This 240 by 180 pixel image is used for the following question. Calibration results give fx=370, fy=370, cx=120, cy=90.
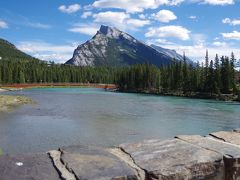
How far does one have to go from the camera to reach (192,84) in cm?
14088

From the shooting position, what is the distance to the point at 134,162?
3.55 meters

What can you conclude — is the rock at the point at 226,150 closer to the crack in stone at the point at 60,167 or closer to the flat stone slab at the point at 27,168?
the crack in stone at the point at 60,167

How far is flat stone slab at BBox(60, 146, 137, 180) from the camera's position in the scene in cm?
312

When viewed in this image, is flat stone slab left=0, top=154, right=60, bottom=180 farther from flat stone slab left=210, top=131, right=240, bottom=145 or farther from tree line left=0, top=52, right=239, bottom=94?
tree line left=0, top=52, right=239, bottom=94

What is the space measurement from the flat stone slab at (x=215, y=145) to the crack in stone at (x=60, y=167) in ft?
5.21

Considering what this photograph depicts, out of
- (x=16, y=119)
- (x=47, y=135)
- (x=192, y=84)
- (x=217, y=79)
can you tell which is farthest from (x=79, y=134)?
(x=192, y=84)

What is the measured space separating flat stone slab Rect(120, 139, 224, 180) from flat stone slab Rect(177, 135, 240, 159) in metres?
0.15

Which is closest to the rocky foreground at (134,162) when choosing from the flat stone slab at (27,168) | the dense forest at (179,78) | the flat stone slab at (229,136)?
the flat stone slab at (27,168)

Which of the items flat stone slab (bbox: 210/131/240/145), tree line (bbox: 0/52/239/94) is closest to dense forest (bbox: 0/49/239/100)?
tree line (bbox: 0/52/239/94)

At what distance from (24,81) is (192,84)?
9811 cm

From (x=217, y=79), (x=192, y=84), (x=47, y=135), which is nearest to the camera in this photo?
(x=47, y=135)

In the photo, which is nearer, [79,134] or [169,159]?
[169,159]

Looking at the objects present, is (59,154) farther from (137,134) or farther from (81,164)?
(137,134)

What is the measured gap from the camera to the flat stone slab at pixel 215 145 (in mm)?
3889
